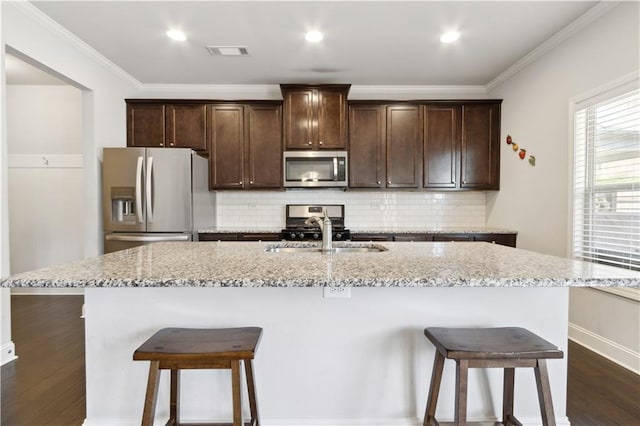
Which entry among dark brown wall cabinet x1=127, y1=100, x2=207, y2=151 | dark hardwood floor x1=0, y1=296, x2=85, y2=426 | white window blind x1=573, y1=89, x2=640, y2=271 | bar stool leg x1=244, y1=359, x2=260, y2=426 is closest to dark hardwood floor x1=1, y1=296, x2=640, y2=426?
dark hardwood floor x1=0, y1=296, x2=85, y2=426

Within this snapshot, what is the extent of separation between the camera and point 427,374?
1.62 meters

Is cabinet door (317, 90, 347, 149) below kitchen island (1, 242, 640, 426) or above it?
above

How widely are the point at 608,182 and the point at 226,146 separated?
3.67 meters

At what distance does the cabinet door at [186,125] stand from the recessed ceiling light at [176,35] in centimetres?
103

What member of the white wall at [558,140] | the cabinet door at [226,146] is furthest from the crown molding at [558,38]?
the cabinet door at [226,146]

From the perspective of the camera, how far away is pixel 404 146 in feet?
13.1

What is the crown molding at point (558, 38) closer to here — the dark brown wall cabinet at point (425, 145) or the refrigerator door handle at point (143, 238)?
the dark brown wall cabinet at point (425, 145)

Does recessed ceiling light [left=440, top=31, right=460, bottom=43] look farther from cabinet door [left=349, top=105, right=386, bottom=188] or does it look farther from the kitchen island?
the kitchen island

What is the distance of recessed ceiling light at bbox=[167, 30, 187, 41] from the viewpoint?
2.88 meters

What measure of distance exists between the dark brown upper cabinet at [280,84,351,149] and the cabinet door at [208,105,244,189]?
59cm

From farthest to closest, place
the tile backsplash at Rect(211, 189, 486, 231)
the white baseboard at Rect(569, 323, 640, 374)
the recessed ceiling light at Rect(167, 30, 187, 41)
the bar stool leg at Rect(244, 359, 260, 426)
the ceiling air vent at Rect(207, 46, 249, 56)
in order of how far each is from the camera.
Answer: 1. the tile backsplash at Rect(211, 189, 486, 231)
2. the ceiling air vent at Rect(207, 46, 249, 56)
3. the recessed ceiling light at Rect(167, 30, 187, 41)
4. the white baseboard at Rect(569, 323, 640, 374)
5. the bar stool leg at Rect(244, 359, 260, 426)

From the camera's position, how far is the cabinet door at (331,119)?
152 inches

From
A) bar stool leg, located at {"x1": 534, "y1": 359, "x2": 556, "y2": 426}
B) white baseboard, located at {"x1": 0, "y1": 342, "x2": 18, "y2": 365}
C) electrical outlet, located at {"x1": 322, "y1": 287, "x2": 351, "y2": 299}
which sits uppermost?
electrical outlet, located at {"x1": 322, "y1": 287, "x2": 351, "y2": 299}

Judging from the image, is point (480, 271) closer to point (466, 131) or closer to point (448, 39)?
point (448, 39)
